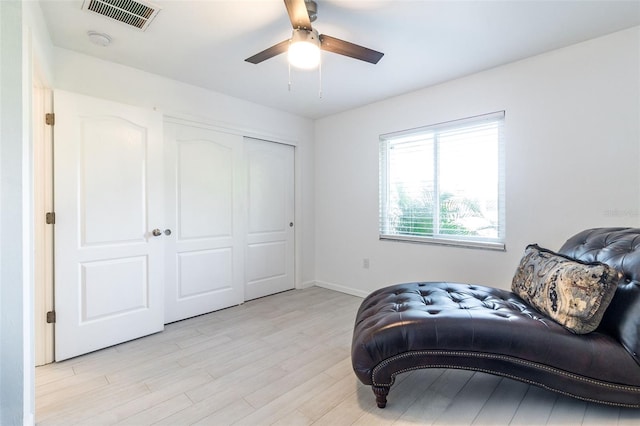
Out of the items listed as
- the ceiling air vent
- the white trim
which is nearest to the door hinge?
the white trim

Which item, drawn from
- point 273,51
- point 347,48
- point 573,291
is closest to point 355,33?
point 347,48

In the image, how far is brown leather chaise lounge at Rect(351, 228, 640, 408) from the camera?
1.51 meters

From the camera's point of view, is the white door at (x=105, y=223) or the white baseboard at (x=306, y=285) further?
the white baseboard at (x=306, y=285)

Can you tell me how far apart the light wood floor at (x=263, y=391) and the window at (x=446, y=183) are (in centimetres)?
145

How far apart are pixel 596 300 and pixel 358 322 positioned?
Result: 4.22 ft

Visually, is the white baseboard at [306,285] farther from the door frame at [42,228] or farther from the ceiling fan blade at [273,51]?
the ceiling fan blade at [273,51]

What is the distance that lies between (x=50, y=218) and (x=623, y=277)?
3730mm

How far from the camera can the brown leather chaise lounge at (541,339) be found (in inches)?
59.3

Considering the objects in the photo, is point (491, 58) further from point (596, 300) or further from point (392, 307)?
point (392, 307)

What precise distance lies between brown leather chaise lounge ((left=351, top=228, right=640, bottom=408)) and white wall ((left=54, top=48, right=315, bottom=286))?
101 inches

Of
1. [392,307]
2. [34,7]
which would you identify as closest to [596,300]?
[392,307]

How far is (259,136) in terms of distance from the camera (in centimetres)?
Result: 374

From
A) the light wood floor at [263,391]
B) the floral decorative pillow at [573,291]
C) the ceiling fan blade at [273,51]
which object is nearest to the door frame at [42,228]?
the light wood floor at [263,391]

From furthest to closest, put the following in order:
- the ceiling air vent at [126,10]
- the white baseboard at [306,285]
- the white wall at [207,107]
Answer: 1. the white baseboard at [306,285]
2. the white wall at [207,107]
3. the ceiling air vent at [126,10]
